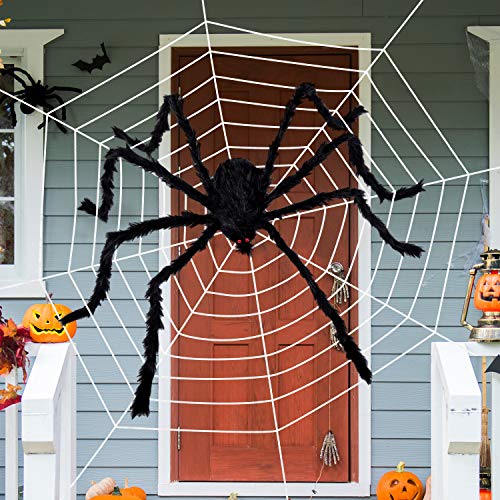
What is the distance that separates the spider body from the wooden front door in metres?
1.98

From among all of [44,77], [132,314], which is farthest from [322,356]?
[44,77]

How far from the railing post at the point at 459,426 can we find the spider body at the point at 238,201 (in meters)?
0.66

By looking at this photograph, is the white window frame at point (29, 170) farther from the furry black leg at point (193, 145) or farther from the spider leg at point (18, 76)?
the furry black leg at point (193, 145)

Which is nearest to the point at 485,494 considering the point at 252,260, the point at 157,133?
the point at 252,260

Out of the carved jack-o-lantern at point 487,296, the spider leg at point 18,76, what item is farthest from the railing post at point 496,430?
the spider leg at point 18,76

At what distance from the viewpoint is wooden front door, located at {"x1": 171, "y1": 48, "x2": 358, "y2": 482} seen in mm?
4652

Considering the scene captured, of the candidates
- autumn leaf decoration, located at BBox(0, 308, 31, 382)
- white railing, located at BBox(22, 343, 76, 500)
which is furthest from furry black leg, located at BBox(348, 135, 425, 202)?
autumn leaf decoration, located at BBox(0, 308, 31, 382)

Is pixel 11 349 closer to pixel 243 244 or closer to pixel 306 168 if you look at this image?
pixel 243 244

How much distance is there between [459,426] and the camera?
254 cm

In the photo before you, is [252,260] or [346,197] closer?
[346,197]

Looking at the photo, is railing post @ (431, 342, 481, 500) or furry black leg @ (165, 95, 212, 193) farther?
furry black leg @ (165, 95, 212, 193)

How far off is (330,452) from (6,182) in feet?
6.73

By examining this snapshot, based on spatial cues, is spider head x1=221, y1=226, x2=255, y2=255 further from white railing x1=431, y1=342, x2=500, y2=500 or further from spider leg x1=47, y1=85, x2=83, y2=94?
spider leg x1=47, y1=85, x2=83, y2=94

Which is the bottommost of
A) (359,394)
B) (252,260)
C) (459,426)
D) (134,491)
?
(134,491)
